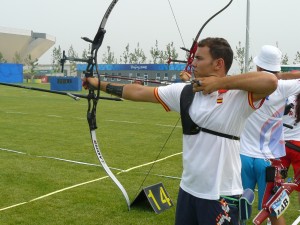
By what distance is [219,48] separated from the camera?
2652mm

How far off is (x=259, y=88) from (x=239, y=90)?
16 cm

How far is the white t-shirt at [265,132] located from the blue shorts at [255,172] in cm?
5

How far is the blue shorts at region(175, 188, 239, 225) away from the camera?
2631 mm

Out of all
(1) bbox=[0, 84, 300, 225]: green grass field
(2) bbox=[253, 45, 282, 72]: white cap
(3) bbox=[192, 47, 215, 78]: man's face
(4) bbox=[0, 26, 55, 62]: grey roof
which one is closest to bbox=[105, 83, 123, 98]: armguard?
(3) bbox=[192, 47, 215, 78]: man's face

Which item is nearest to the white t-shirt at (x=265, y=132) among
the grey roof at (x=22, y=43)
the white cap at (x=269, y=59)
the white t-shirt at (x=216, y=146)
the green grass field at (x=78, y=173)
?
the white cap at (x=269, y=59)

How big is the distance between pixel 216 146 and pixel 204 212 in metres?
0.40

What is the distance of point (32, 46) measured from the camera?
4338 inches

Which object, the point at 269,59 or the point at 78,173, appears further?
the point at 78,173

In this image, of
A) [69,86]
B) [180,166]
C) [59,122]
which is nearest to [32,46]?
[69,86]

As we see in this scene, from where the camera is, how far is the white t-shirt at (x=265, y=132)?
3781 mm

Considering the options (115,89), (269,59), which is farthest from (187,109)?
(269,59)

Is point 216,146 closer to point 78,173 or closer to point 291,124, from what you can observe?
point 291,124

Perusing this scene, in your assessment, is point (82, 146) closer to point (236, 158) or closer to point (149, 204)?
point (149, 204)

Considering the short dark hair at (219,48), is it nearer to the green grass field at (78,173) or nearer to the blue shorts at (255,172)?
the blue shorts at (255,172)
